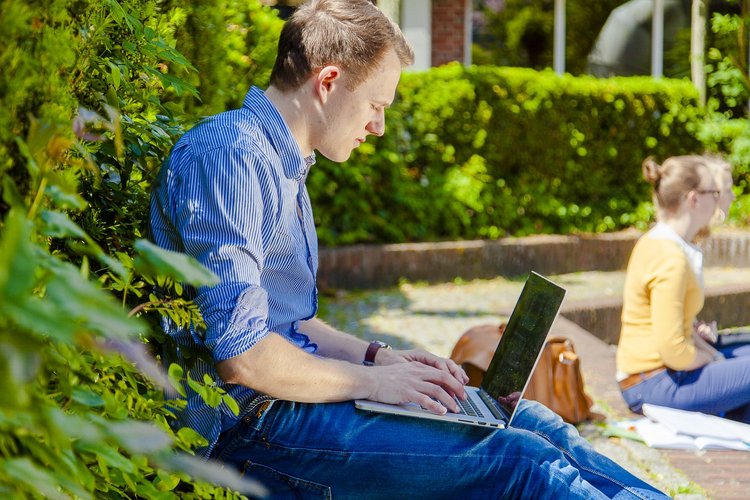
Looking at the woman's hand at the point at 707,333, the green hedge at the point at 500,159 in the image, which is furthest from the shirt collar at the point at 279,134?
the green hedge at the point at 500,159

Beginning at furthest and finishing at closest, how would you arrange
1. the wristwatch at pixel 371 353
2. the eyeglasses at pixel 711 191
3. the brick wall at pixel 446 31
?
1. the brick wall at pixel 446 31
2. the eyeglasses at pixel 711 191
3. the wristwatch at pixel 371 353

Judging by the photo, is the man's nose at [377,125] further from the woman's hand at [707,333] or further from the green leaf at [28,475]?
the woman's hand at [707,333]

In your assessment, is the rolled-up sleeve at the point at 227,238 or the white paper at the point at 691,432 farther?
the white paper at the point at 691,432

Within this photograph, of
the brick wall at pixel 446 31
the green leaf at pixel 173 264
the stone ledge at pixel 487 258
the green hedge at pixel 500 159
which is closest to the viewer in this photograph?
the green leaf at pixel 173 264

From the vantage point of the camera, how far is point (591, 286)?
893 centimetres

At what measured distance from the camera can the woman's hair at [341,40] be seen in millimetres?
2344

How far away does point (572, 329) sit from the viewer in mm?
5848

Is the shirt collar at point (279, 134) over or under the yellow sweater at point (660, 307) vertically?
over

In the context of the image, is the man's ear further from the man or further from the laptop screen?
the laptop screen

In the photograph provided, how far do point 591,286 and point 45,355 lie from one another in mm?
8130

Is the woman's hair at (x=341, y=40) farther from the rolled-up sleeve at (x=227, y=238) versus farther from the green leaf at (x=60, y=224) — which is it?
the green leaf at (x=60, y=224)

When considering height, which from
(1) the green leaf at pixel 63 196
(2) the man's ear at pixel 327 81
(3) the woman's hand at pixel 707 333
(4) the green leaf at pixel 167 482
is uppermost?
(2) the man's ear at pixel 327 81

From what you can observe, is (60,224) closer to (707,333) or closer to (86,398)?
(86,398)

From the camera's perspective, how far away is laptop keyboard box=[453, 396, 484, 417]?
2.32 m
